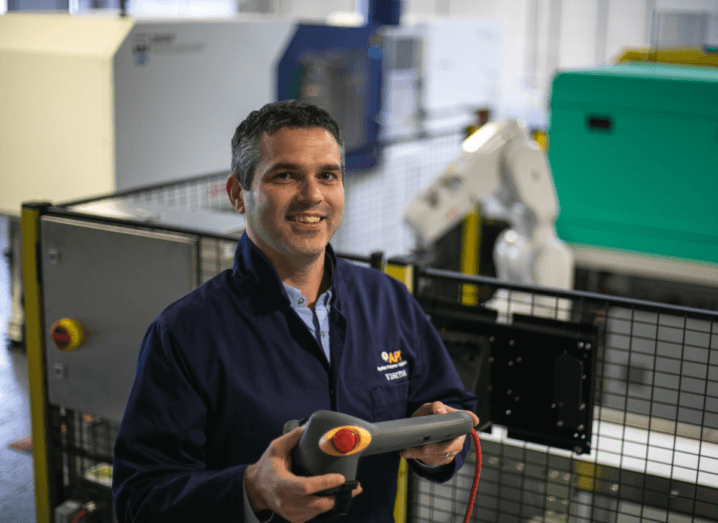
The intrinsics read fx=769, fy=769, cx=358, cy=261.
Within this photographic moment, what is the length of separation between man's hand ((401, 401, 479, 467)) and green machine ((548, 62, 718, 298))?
2591 millimetres

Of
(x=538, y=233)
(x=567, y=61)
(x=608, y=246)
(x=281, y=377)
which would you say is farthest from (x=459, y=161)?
(x=567, y=61)

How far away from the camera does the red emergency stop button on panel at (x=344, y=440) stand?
42.9 inches

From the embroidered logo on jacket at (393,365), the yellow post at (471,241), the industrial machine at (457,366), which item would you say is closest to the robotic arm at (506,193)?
the industrial machine at (457,366)

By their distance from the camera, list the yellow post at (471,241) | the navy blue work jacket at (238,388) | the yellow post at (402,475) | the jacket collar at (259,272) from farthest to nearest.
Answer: the yellow post at (471,241)
the yellow post at (402,475)
the jacket collar at (259,272)
the navy blue work jacket at (238,388)

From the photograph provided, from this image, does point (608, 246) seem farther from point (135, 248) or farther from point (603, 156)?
point (135, 248)

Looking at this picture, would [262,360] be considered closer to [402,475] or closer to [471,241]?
[402,475]

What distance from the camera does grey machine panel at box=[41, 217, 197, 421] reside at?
222 centimetres

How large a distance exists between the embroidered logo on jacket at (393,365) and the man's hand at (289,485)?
35 cm

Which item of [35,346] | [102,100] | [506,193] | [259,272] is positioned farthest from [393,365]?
[102,100]

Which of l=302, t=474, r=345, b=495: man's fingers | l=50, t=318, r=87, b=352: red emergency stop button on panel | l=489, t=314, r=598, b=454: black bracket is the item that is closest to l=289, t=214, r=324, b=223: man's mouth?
l=302, t=474, r=345, b=495: man's fingers

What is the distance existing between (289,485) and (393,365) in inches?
17.5

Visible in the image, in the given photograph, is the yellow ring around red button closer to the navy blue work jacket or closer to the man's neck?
the navy blue work jacket

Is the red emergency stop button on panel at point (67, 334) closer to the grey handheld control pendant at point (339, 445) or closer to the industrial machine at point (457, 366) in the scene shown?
the industrial machine at point (457, 366)

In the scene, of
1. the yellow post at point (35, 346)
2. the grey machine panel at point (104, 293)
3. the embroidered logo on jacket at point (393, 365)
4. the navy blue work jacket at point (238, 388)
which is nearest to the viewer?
the navy blue work jacket at point (238, 388)
